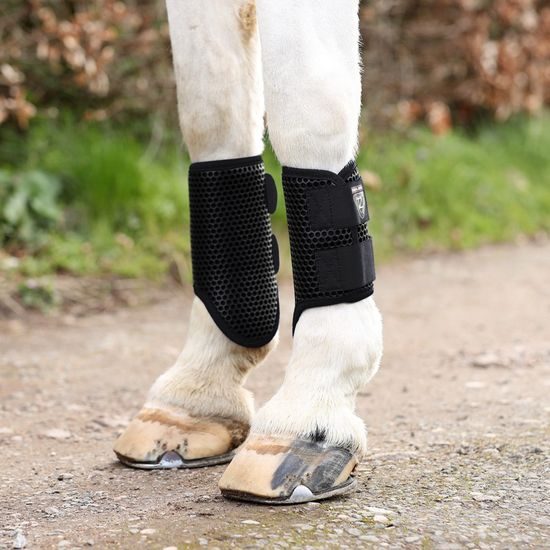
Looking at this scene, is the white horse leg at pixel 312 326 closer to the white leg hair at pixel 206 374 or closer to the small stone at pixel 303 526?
the small stone at pixel 303 526

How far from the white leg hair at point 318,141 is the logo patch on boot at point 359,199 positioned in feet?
0.17

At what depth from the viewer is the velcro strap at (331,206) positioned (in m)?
1.73

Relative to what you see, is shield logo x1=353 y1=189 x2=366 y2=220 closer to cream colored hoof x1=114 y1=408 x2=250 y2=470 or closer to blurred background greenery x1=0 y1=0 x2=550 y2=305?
cream colored hoof x1=114 y1=408 x2=250 y2=470

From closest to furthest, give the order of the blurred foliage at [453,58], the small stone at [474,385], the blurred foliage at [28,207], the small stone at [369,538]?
the small stone at [369,538], the small stone at [474,385], the blurred foliage at [28,207], the blurred foliage at [453,58]

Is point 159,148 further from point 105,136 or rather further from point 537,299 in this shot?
point 537,299

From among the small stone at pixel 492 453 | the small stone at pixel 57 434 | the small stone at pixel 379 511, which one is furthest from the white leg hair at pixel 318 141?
the small stone at pixel 57 434

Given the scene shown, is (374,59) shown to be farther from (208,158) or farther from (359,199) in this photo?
(359,199)

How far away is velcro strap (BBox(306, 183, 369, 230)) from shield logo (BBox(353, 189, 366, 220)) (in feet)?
0.04

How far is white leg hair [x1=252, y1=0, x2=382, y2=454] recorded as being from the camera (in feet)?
5.48

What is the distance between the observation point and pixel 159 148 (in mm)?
4879

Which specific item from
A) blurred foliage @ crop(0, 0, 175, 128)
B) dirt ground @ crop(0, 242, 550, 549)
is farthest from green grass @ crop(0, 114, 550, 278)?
dirt ground @ crop(0, 242, 550, 549)

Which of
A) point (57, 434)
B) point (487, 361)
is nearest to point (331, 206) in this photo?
point (57, 434)

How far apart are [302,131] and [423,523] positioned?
0.67 metres

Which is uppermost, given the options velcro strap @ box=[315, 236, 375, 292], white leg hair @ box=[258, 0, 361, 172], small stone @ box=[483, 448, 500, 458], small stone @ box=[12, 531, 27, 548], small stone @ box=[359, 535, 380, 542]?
white leg hair @ box=[258, 0, 361, 172]
